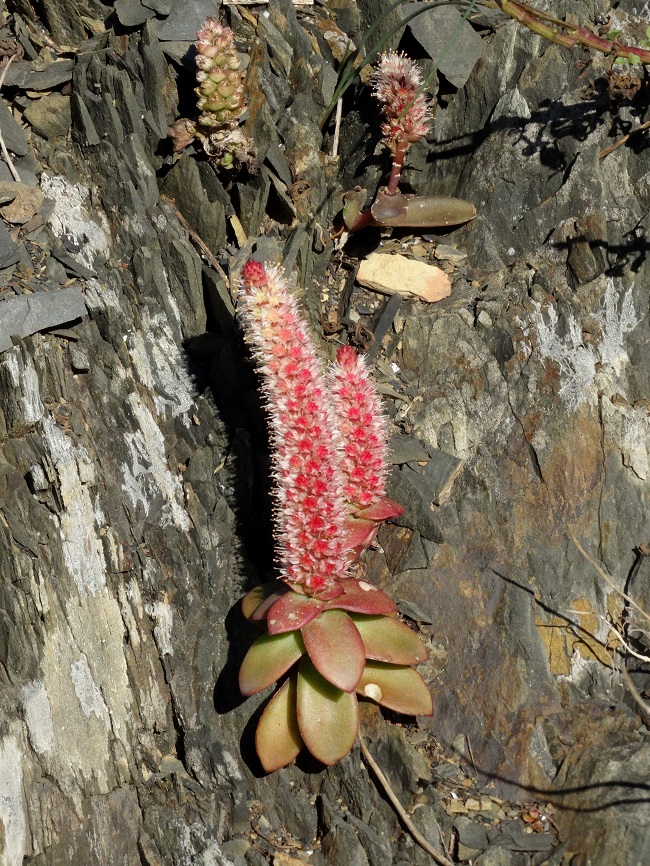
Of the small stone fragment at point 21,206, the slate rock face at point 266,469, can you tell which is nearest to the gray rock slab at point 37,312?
the slate rock face at point 266,469

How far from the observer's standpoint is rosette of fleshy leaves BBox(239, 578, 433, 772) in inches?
153

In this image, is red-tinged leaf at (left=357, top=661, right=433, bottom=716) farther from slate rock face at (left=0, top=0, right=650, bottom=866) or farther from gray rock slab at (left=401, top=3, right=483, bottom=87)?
gray rock slab at (left=401, top=3, right=483, bottom=87)

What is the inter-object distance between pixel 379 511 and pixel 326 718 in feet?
3.46

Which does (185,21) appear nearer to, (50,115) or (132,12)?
(132,12)

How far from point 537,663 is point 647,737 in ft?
2.09

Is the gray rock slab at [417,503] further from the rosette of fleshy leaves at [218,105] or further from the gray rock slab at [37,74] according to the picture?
the gray rock slab at [37,74]

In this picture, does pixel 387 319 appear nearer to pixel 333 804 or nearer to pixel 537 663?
pixel 537 663

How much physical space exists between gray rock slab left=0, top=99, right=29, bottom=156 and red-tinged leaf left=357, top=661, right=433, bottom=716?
370 centimetres

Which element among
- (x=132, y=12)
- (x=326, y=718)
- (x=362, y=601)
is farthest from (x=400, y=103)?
(x=326, y=718)

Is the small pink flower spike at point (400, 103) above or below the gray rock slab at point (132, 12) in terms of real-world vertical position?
below

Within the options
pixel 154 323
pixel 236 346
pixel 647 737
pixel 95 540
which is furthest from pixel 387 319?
pixel 647 737

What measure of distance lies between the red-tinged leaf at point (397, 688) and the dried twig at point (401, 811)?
10.6 inches

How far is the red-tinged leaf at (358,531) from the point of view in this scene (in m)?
4.17

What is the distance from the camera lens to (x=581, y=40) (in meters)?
4.61
